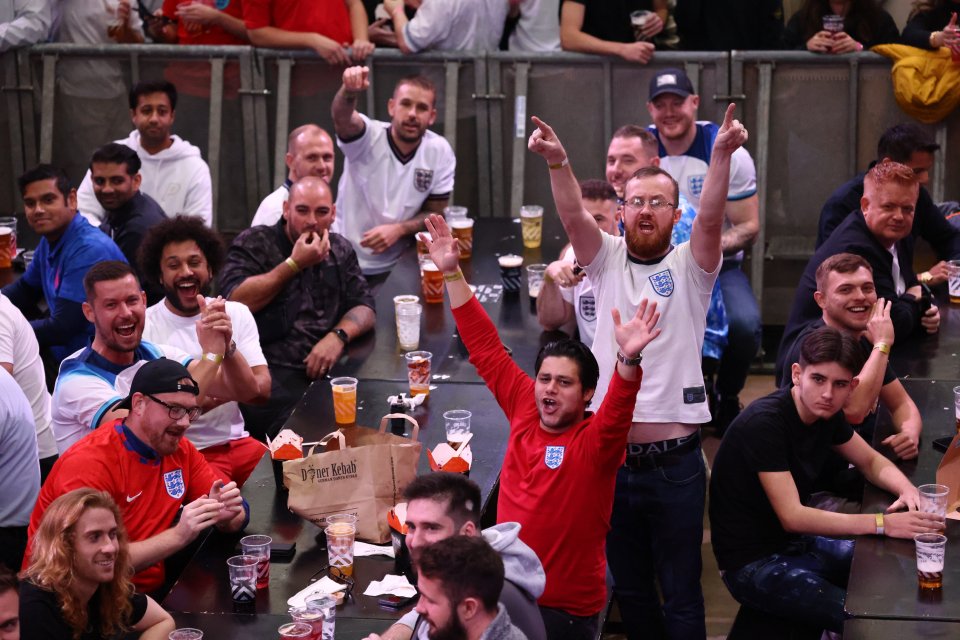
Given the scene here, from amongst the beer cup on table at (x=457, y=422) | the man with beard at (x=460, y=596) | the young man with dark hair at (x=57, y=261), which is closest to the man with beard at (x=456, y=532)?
the man with beard at (x=460, y=596)

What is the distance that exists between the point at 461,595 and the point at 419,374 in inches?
98.2

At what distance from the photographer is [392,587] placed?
15.6 feet

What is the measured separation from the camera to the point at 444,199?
8781 millimetres

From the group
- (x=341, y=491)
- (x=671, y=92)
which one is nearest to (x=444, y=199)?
(x=671, y=92)

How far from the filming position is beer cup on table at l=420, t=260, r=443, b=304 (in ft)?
23.9

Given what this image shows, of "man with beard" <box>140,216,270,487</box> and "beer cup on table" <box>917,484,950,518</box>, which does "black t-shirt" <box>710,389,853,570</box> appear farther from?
"man with beard" <box>140,216,270,487</box>

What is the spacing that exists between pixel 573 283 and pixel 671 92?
186 centimetres

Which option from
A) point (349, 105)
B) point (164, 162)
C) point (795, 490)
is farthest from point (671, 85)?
point (164, 162)

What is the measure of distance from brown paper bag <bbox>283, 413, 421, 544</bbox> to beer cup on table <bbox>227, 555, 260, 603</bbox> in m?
0.43

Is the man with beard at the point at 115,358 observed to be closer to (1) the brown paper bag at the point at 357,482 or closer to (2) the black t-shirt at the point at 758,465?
(1) the brown paper bag at the point at 357,482

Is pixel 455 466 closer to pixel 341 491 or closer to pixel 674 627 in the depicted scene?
pixel 341 491

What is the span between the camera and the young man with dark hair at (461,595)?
3770 millimetres

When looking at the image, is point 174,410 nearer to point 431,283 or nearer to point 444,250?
point 444,250

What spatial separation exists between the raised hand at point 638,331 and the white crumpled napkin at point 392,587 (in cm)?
112
